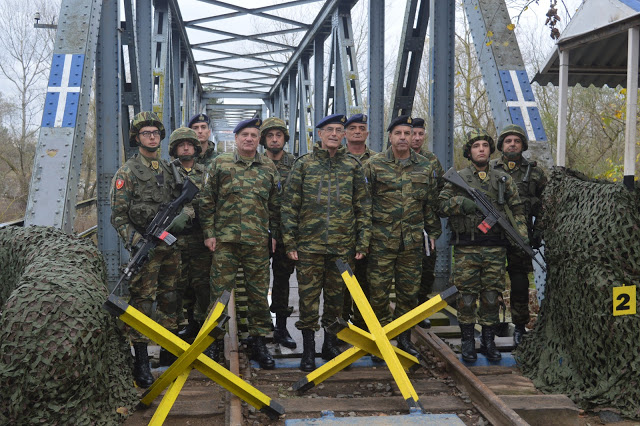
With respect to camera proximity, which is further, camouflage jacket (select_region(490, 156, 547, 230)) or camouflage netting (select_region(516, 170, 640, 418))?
camouflage jacket (select_region(490, 156, 547, 230))

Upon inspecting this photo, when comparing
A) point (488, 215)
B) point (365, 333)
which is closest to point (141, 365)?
point (365, 333)

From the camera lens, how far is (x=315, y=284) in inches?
180

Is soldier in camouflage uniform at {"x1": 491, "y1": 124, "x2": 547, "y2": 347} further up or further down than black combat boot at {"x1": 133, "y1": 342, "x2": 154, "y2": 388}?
further up

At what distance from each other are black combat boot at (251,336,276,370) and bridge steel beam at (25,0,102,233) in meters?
1.77

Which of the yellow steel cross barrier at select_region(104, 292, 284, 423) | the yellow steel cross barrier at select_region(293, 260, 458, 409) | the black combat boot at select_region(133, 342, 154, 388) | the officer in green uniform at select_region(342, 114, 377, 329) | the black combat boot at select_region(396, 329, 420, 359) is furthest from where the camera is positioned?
the officer in green uniform at select_region(342, 114, 377, 329)

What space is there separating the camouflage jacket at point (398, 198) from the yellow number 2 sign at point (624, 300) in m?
1.59

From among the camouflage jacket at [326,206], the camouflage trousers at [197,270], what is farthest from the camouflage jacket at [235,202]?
the camouflage trousers at [197,270]

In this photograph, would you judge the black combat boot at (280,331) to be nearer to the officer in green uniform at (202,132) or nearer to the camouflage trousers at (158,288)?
the camouflage trousers at (158,288)

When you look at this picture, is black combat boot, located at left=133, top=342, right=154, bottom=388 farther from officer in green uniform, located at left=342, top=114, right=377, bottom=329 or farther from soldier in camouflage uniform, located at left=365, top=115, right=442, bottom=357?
soldier in camouflage uniform, located at left=365, top=115, right=442, bottom=357

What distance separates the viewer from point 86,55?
198 inches

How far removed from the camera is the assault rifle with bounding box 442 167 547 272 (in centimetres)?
448

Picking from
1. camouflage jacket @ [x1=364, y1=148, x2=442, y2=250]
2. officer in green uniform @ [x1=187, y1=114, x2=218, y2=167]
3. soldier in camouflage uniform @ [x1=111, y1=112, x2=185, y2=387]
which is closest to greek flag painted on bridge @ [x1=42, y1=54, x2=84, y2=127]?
soldier in camouflage uniform @ [x1=111, y1=112, x2=185, y2=387]

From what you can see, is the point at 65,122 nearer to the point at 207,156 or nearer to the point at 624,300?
the point at 207,156

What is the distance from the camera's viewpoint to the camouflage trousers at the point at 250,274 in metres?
4.53
